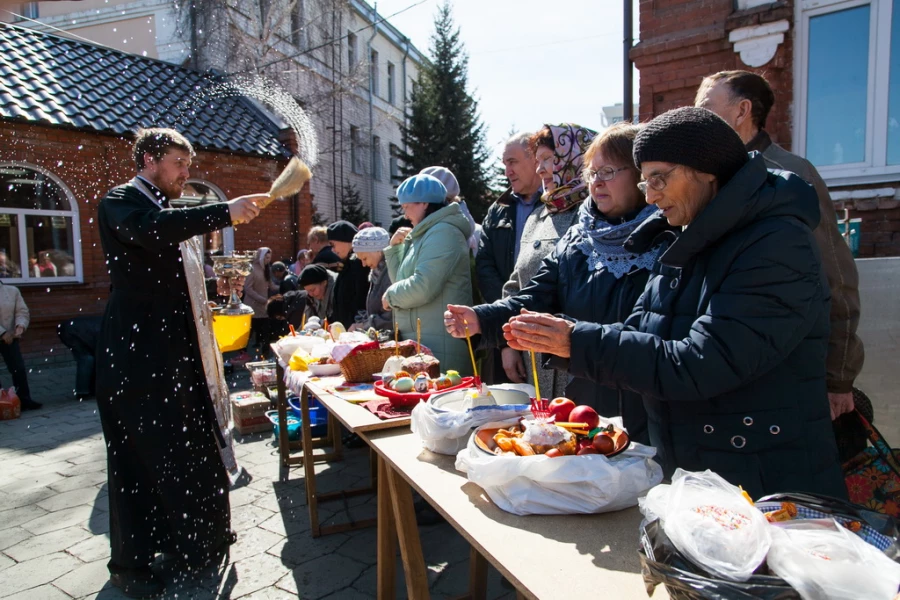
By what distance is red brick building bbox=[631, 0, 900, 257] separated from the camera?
13.4 feet

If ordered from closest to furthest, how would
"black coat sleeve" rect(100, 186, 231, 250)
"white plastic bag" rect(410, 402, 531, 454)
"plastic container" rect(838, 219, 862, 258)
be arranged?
"white plastic bag" rect(410, 402, 531, 454) → "black coat sleeve" rect(100, 186, 231, 250) → "plastic container" rect(838, 219, 862, 258)

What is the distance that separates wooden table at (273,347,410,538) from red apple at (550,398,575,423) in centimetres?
69

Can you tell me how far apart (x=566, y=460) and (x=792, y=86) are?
14.4 feet

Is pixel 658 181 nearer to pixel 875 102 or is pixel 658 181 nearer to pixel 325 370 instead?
pixel 325 370

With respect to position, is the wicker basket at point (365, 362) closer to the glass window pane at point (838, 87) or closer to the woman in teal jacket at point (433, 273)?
the woman in teal jacket at point (433, 273)

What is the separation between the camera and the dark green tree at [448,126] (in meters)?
19.3

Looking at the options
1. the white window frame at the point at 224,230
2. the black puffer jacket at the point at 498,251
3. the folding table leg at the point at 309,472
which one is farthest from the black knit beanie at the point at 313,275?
the white window frame at the point at 224,230

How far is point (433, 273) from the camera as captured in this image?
3.10 metres

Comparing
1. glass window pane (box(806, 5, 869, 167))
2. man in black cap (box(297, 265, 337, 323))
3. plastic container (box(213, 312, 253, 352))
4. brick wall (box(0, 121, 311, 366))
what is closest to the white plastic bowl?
man in black cap (box(297, 265, 337, 323))

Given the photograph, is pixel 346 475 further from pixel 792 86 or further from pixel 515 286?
pixel 792 86

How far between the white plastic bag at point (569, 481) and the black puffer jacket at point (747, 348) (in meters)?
0.14

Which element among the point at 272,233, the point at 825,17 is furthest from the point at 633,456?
the point at 272,233

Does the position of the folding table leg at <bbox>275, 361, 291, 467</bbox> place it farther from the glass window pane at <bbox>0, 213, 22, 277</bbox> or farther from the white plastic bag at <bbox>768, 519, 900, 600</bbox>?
the glass window pane at <bbox>0, 213, 22, 277</bbox>

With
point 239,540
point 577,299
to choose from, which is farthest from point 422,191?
point 239,540
